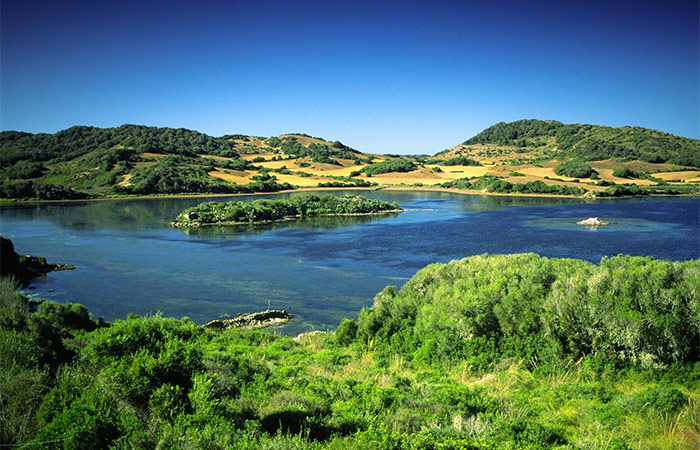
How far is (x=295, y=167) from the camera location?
487 feet

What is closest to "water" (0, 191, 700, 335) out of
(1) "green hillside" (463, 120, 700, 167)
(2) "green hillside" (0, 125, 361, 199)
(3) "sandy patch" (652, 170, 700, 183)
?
(2) "green hillside" (0, 125, 361, 199)

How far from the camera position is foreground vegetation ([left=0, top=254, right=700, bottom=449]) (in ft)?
22.1

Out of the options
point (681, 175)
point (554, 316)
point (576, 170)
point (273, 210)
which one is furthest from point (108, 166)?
point (681, 175)

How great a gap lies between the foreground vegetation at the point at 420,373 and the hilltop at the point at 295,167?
9212 centimetres

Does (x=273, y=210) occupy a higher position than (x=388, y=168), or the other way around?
(x=388, y=168)

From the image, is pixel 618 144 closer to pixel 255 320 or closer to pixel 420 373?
pixel 255 320

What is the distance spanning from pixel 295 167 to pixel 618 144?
105 meters

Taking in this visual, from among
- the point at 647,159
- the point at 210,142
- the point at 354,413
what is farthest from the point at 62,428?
the point at 210,142

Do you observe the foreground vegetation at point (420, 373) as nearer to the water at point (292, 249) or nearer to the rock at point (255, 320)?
the rock at point (255, 320)

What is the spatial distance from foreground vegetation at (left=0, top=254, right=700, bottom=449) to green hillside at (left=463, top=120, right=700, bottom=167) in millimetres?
133932

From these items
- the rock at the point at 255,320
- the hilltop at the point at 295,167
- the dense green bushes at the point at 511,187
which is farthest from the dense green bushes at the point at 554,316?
the dense green bushes at the point at 511,187

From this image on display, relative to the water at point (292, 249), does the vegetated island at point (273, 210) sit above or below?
above

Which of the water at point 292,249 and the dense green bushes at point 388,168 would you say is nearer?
the water at point 292,249

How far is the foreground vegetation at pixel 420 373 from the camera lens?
6.75m
